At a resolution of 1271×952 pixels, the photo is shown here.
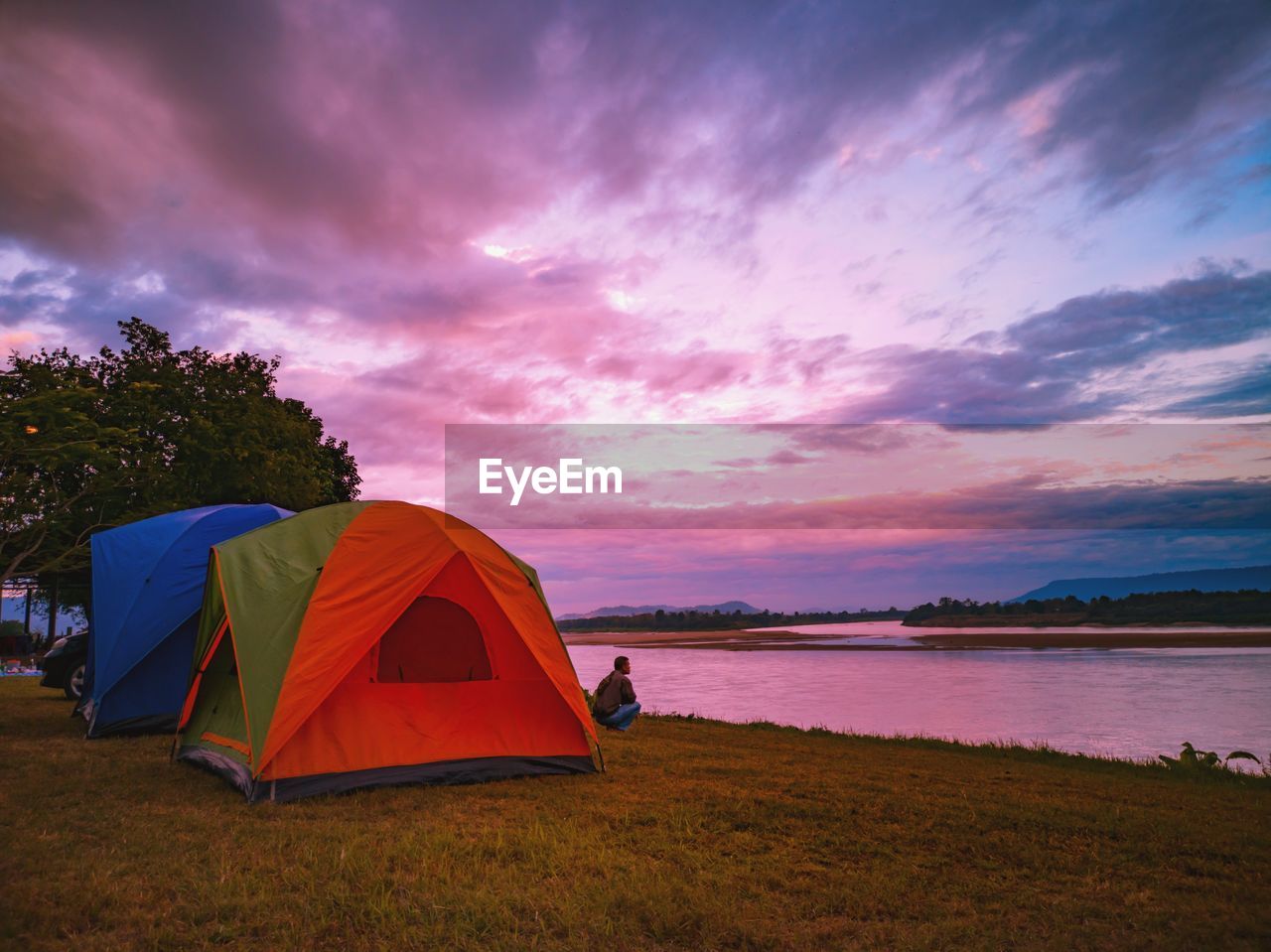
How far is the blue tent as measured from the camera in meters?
11.2

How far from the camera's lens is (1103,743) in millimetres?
15570

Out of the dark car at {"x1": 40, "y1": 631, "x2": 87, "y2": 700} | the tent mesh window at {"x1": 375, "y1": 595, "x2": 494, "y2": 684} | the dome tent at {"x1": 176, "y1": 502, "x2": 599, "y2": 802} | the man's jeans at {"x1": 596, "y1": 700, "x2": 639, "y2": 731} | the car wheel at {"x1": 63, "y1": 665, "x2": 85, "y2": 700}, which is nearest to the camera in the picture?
the dome tent at {"x1": 176, "y1": 502, "x2": 599, "y2": 802}

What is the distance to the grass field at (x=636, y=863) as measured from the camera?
4.61 m

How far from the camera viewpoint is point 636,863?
5.77 metres

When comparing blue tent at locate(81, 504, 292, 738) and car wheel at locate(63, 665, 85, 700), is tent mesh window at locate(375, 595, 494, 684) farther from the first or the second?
car wheel at locate(63, 665, 85, 700)

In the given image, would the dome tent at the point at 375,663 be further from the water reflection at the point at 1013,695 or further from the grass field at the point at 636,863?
the water reflection at the point at 1013,695

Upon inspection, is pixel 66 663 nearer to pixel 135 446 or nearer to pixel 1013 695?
pixel 135 446

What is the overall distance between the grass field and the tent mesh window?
3.94ft


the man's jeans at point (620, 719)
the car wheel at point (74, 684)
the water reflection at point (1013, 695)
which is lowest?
the water reflection at point (1013, 695)

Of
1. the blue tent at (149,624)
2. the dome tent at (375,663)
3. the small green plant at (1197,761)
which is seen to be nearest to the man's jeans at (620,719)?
the dome tent at (375,663)

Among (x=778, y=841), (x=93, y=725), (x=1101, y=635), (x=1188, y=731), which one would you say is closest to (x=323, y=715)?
(x=778, y=841)

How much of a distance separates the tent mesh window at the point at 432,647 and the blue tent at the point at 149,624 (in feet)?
13.6

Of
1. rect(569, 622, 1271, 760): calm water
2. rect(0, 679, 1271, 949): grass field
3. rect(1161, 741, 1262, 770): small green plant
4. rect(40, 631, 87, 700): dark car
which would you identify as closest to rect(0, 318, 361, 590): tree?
rect(40, 631, 87, 700): dark car

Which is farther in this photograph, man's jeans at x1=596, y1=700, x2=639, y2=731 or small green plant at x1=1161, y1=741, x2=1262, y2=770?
man's jeans at x1=596, y1=700, x2=639, y2=731
